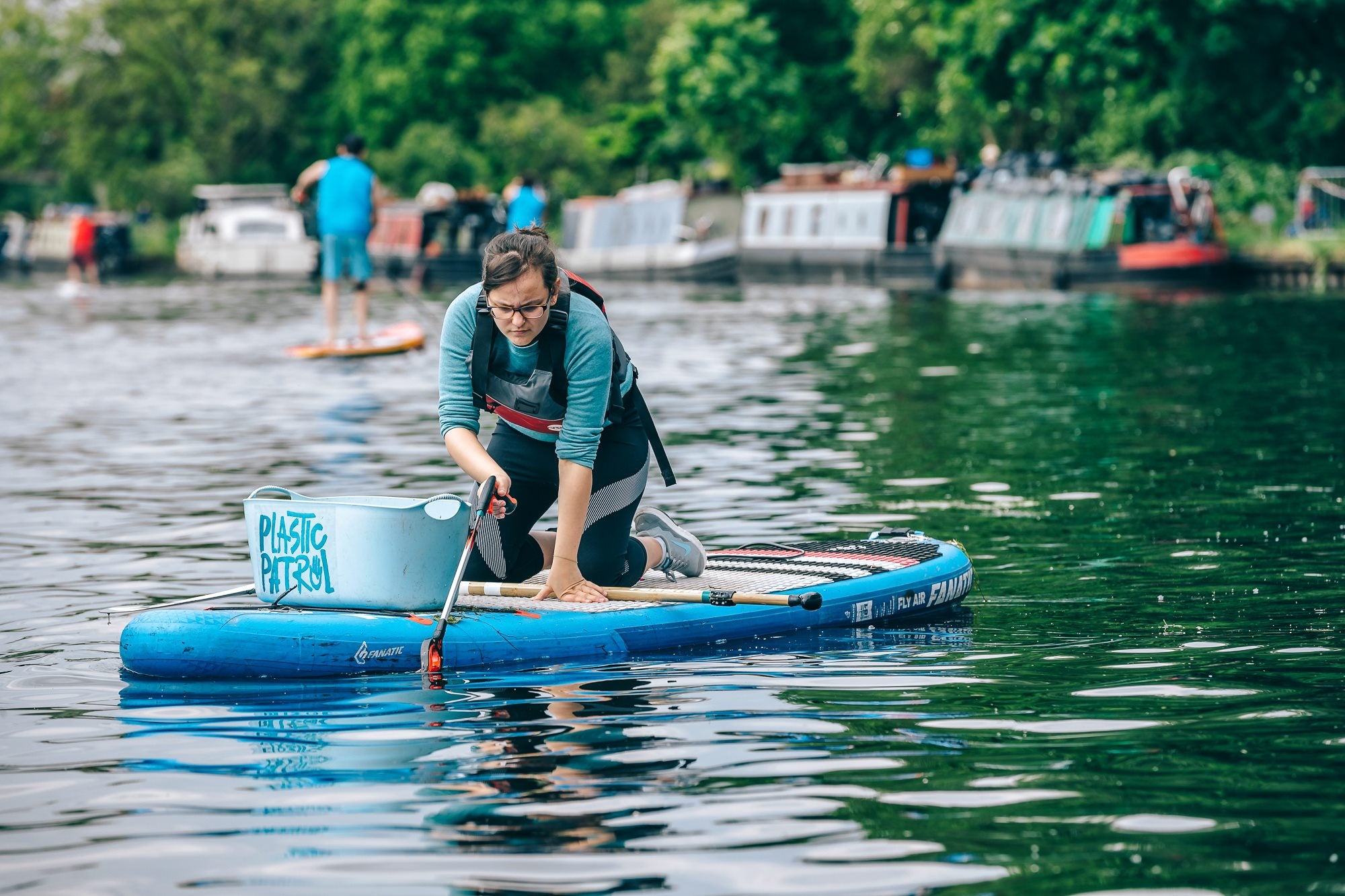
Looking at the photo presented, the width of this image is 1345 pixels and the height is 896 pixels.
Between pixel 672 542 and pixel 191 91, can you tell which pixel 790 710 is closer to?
pixel 672 542

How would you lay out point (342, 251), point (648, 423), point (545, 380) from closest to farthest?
point (545, 380)
point (648, 423)
point (342, 251)

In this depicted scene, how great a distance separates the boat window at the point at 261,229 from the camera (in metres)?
51.8

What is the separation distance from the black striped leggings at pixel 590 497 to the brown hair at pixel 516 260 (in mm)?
736

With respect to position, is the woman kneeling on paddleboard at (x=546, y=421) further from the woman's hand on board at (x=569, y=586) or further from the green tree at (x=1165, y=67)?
the green tree at (x=1165, y=67)

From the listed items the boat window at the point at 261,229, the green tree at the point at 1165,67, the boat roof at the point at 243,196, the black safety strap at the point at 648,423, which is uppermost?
the green tree at the point at 1165,67

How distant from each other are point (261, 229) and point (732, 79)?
1280 cm

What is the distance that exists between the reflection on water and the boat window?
127 ft

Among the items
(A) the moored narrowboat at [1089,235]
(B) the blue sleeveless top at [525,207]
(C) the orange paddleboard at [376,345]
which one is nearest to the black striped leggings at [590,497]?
(C) the orange paddleboard at [376,345]

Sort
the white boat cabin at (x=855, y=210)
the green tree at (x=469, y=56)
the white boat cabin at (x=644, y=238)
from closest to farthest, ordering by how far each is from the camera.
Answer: the white boat cabin at (x=855, y=210) → the white boat cabin at (x=644, y=238) → the green tree at (x=469, y=56)

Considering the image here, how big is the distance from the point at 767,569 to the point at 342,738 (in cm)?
232

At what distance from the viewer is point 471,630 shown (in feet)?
21.9

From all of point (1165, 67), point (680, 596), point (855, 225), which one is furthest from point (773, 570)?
point (855, 225)

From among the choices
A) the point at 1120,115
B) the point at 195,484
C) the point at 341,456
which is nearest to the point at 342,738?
the point at 195,484

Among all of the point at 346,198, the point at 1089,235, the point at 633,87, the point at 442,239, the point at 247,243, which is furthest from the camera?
the point at 633,87
